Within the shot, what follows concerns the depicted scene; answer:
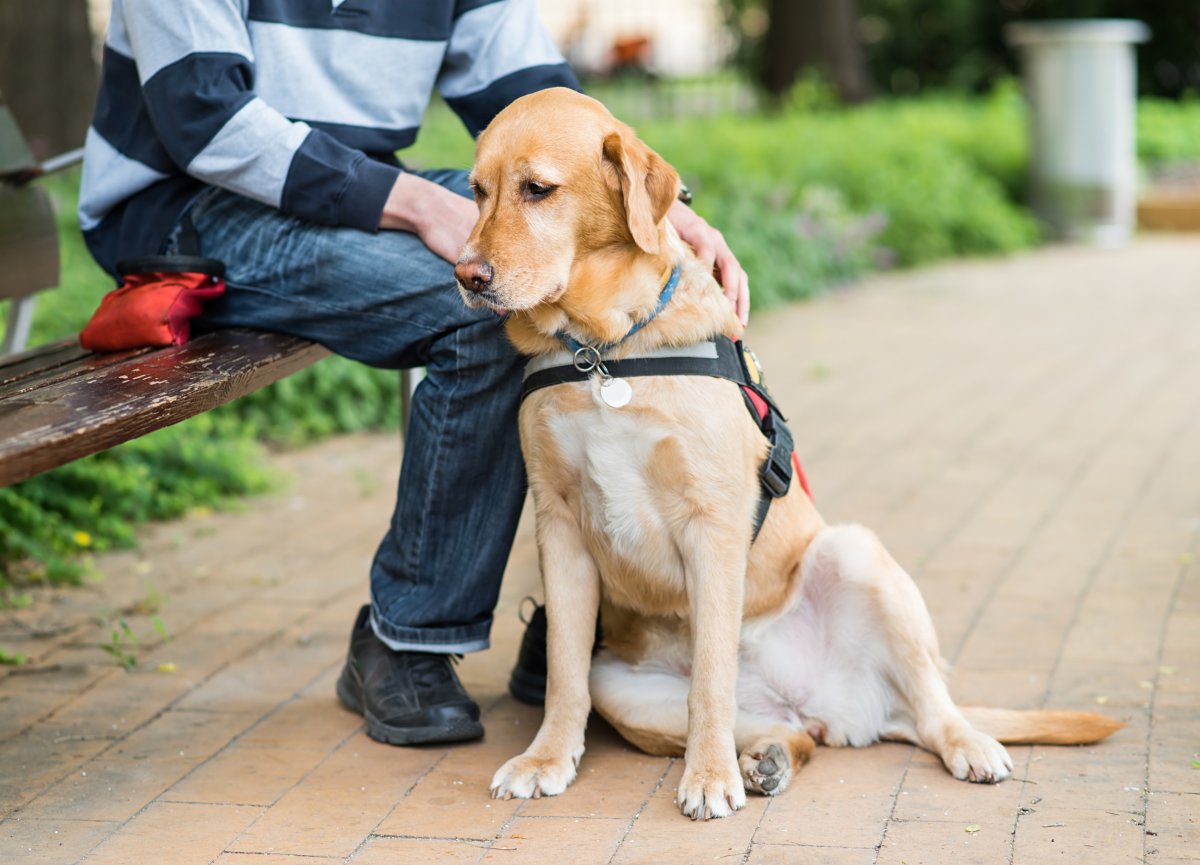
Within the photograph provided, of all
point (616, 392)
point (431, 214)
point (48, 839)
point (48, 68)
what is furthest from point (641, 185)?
point (48, 68)

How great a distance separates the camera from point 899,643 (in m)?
3.23

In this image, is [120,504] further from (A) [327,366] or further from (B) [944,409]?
(B) [944,409]

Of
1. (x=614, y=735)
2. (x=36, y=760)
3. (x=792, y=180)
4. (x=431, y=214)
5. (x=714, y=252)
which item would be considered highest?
(x=431, y=214)

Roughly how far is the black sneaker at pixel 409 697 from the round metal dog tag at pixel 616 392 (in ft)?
2.83

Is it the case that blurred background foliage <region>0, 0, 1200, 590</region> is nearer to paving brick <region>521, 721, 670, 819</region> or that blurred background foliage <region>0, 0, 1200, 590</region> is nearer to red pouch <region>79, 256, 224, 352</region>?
red pouch <region>79, 256, 224, 352</region>

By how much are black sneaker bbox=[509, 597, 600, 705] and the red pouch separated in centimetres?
108

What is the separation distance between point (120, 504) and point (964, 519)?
2904 mm

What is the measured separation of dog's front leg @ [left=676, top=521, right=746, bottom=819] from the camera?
3.03 m

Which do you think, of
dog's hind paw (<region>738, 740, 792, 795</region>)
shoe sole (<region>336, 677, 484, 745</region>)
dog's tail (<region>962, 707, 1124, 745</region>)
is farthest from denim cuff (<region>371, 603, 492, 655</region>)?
dog's tail (<region>962, 707, 1124, 745</region>)

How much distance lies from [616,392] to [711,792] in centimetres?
82

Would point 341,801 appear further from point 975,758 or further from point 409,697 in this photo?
point 975,758

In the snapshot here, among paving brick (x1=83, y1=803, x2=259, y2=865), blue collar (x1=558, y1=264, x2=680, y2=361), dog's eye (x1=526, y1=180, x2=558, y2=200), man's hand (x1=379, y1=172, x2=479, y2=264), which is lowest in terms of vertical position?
paving brick (x1=83, y1=803, x2=259, y2=865)

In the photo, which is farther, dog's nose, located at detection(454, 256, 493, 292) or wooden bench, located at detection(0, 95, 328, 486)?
dog's nose, located at detection(454, 256, 493, 292)

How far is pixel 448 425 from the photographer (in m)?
3.35
